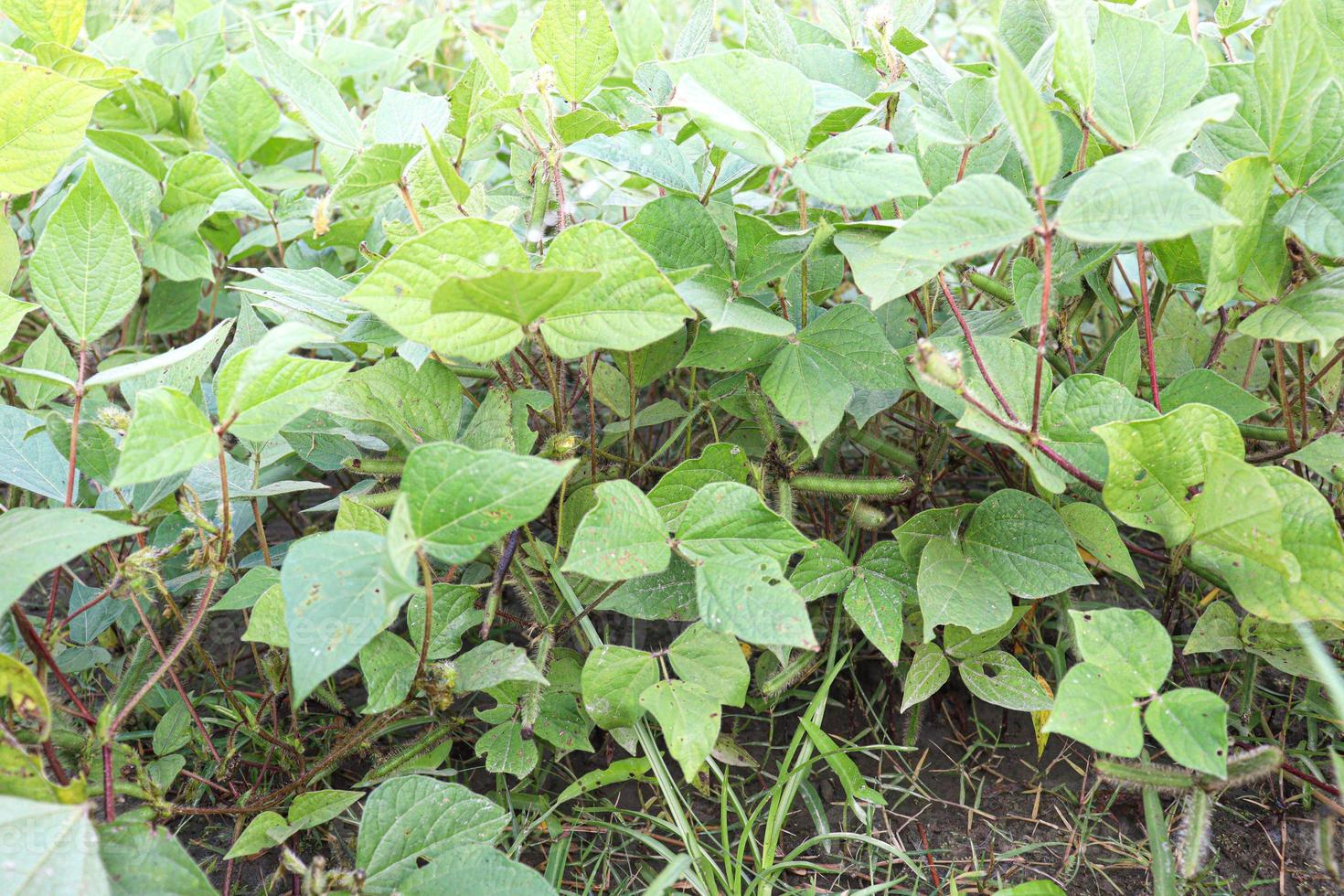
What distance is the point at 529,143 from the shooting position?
43.3 inches

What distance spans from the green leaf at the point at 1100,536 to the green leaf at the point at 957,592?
11 centimetres

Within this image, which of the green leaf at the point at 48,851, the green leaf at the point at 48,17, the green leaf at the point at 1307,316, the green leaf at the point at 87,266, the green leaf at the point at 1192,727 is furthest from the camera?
the green leaf at the point at 48,17

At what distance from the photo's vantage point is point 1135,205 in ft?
2.46

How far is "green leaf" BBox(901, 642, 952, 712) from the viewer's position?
104 cm

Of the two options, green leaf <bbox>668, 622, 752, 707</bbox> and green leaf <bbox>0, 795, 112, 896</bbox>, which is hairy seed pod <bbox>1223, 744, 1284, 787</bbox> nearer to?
green leaf <bbox>668, 622, 752, 707</bbox>

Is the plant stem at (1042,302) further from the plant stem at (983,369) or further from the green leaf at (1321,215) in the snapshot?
the green leaf at (1321,215)

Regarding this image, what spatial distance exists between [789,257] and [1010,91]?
312 millimetres

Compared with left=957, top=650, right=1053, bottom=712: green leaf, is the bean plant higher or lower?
higher

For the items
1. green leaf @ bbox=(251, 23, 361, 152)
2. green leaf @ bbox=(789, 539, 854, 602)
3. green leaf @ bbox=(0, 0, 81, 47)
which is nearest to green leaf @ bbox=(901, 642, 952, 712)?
green leaf @ bbox=(789, 539, 854, 602)

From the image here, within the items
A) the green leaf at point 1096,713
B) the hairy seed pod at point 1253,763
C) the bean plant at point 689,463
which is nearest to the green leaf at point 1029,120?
the bean plant at point 689,463

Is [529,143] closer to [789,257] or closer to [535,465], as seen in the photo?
[789,257]

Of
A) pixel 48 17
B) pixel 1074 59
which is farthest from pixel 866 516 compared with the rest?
pixel 48 17

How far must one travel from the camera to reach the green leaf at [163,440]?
29.7 inches

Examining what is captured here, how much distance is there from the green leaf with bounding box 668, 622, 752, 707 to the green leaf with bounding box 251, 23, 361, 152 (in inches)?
28.4
